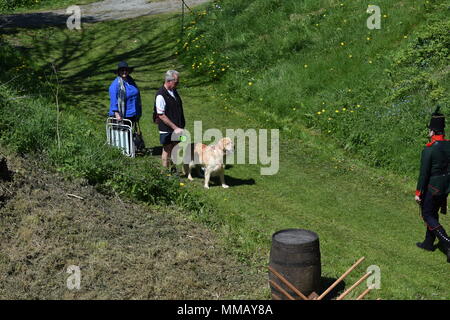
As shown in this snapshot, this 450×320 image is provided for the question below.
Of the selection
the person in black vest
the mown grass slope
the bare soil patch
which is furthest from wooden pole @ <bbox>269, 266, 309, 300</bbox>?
the mown grass slope

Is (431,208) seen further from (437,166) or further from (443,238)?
(437,166)

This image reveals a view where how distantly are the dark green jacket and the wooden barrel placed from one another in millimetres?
3001

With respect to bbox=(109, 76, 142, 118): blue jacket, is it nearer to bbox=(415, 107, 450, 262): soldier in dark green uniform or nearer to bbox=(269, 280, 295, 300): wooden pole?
bbox=(415, 107, 450, 262): soldier in dark green uniform

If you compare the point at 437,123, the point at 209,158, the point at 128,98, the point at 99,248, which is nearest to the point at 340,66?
the point at 128,98

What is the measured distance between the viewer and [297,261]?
7.53m

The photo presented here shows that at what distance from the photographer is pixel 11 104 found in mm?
12234

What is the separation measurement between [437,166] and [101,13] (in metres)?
20.5

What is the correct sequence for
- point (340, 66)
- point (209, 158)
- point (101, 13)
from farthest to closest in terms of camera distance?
point (101, 13) < point (340, 66) < point (209, 158)

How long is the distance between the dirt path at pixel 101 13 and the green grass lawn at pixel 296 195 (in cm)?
405

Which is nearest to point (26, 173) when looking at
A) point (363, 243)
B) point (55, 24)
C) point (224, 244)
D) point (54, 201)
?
point (54, 201)

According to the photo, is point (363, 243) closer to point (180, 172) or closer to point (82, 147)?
point (180, 172)

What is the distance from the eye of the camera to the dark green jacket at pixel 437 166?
9.73 metres

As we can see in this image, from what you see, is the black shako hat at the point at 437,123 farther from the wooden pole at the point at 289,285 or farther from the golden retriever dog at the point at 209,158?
the wooden pole at the point at 289,285

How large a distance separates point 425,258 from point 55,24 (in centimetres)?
1963
